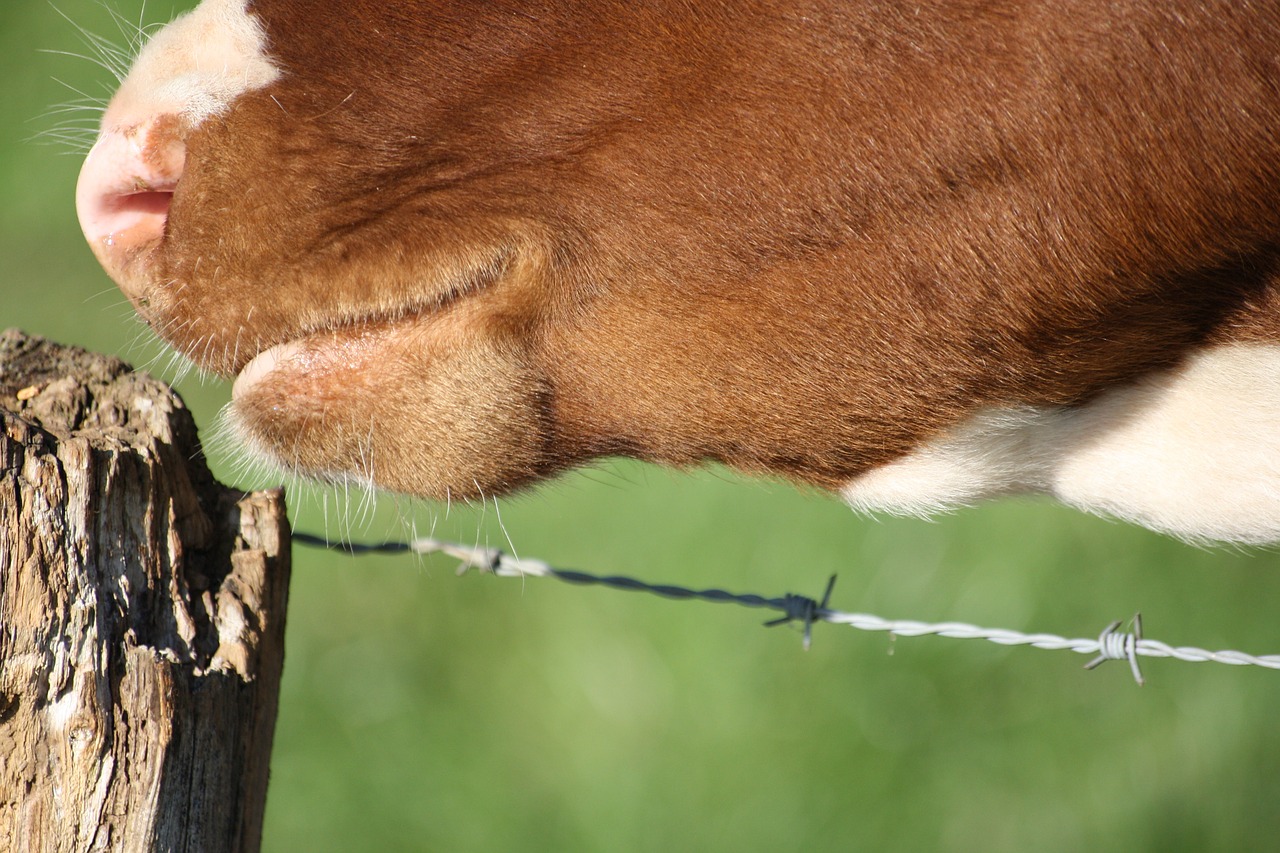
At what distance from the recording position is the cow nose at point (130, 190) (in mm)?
1239

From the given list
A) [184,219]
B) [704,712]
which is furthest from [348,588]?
[184,219]

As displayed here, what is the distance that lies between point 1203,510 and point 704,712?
227 centimetres

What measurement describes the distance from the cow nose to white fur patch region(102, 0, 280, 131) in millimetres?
19

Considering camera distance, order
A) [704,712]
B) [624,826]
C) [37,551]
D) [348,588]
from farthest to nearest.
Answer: [348,588] → [704,712] → [624,826] → [37,551]

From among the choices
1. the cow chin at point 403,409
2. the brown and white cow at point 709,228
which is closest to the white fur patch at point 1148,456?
the brown and white cow at point 709,228

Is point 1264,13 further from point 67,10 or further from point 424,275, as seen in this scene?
point 67,10

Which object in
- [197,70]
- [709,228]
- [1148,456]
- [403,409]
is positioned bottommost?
[1148,456]

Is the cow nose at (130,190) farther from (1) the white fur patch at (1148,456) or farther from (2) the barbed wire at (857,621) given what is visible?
(1) the white fur patch at (1148,456)

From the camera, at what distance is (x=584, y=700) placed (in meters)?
3.53

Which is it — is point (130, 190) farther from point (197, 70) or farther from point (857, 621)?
point (857, 621)

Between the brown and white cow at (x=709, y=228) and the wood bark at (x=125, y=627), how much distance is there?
13cm

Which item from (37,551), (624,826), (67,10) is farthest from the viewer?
(67,10)

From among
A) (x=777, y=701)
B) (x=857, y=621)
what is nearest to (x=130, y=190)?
(x=857, y=621)

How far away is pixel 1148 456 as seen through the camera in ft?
4.47
